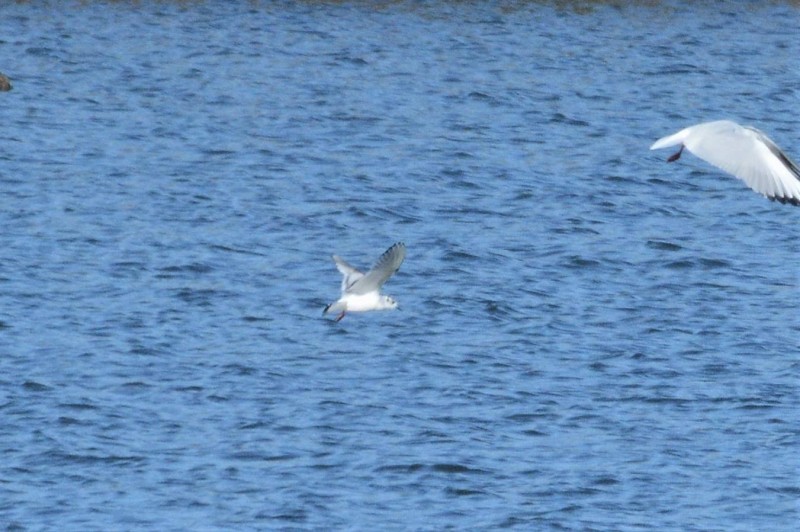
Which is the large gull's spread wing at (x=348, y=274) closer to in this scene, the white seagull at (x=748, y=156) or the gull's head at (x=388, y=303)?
the gull's head at (x=388, y=303)

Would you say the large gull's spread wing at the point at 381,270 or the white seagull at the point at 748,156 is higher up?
the white seagull at the point at 748,156

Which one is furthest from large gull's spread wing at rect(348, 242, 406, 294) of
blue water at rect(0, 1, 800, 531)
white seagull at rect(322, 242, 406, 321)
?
blue water at rect(0, 1, 800, 531)

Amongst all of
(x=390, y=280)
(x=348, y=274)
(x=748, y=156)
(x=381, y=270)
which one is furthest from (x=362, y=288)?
(x=390, y=280)

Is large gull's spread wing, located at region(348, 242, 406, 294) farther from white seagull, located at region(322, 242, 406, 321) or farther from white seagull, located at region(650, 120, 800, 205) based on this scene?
white seagull, located at region(650, 120, 800, 205)

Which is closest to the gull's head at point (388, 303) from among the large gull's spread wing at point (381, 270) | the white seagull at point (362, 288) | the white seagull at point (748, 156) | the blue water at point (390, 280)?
the white seagull at point (362, 288)

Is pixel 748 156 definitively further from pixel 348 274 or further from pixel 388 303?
pixel 348 274

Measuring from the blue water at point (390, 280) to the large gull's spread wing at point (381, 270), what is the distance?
1.20 m

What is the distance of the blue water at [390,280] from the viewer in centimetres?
1119

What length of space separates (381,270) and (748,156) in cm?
256

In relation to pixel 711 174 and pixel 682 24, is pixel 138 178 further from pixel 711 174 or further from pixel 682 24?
pixel 682 24

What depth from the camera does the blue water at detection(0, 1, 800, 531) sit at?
36.7 ft

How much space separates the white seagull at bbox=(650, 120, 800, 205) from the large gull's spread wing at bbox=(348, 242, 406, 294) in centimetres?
203

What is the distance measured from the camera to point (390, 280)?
52.5 feet

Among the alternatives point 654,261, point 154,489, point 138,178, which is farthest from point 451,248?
point 154,489
